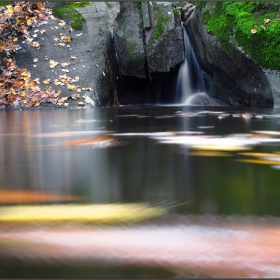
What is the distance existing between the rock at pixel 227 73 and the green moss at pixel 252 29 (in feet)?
0.39

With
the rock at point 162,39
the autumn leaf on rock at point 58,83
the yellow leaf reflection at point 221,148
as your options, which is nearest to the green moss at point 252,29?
the rock at point 162,39

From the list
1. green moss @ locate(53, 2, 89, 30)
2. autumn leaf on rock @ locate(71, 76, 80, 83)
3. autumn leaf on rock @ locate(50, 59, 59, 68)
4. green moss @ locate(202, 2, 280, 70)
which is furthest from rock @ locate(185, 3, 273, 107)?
autumn leaf on rock @ locate(50, 59, 59, 68)

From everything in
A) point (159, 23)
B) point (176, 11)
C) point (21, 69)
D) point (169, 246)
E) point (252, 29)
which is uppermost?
point (176, 11)

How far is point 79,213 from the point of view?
81cm

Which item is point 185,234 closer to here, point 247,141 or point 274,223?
point 274,223

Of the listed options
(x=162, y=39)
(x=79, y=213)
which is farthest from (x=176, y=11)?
(x=79, y=213)

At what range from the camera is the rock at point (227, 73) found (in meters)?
5.45

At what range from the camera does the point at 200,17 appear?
5938 millimetres

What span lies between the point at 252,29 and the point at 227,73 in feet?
2.48

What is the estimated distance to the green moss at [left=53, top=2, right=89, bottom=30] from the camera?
630 cm

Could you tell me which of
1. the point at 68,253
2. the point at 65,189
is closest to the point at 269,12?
the point at 65,189

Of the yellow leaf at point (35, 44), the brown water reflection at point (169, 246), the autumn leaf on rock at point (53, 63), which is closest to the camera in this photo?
the brown water reflection at point (169, 246)

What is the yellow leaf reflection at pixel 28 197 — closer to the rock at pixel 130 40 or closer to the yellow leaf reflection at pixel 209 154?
the yellow leaf reflection at pixel 209 154

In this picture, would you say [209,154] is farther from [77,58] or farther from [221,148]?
[77,58]
